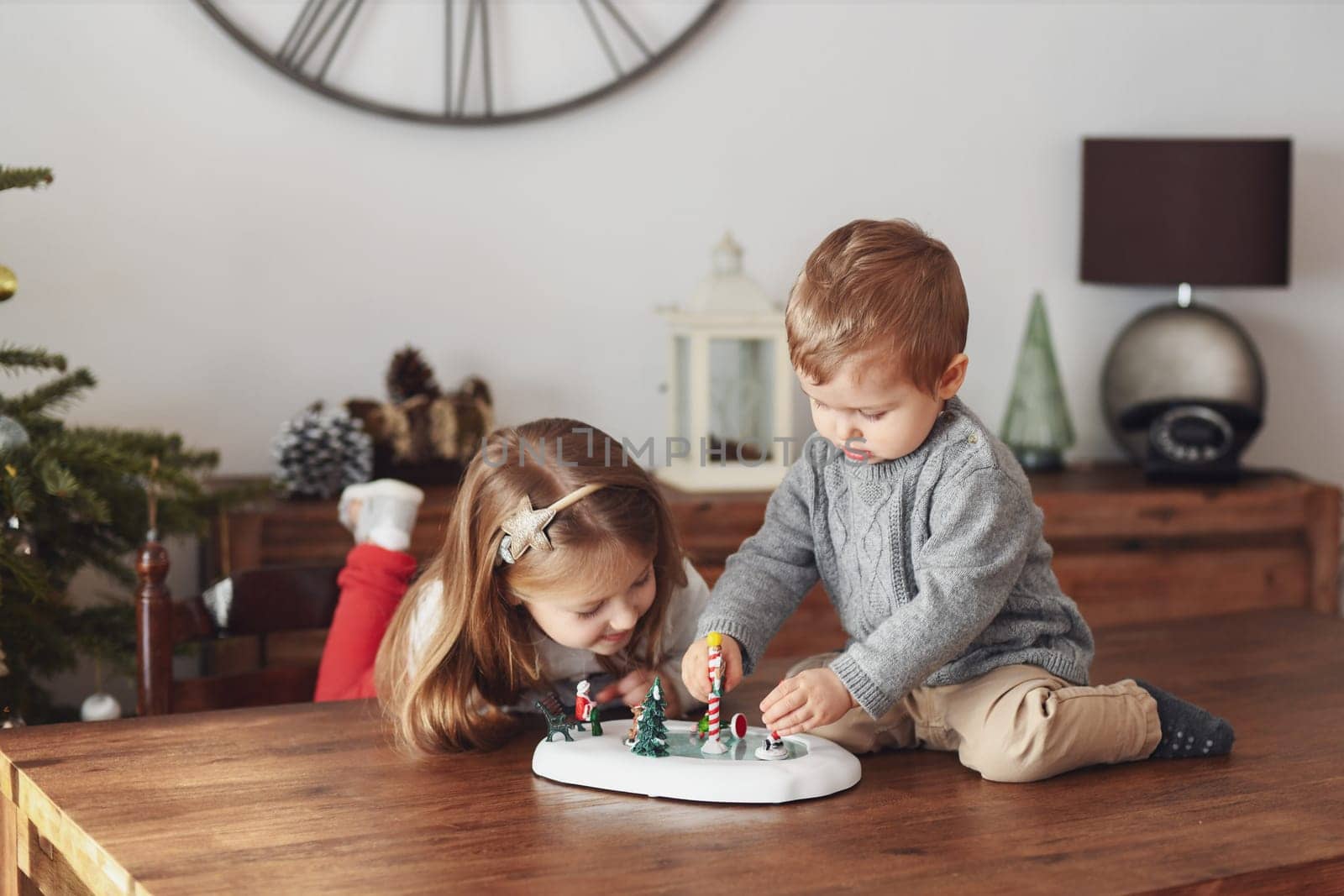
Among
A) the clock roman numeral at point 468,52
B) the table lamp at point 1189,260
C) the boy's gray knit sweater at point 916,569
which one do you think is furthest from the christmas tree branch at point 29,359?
the table lamp at point 1189,260

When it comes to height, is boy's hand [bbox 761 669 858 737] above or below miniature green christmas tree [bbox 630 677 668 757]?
above

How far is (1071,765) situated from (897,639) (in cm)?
20

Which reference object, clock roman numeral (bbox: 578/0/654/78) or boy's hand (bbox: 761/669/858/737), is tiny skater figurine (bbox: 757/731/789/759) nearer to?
boy's hand (bbox: 761/669/858/737)

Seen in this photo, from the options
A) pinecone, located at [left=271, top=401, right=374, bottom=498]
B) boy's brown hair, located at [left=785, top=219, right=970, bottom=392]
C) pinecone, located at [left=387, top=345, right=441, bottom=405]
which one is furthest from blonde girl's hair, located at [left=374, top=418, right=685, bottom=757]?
pinecone, located at [left=387, top=345, right=441, bottom=405]

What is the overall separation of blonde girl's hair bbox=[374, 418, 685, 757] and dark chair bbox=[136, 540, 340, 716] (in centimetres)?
30

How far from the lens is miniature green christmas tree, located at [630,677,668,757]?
1.26 metres

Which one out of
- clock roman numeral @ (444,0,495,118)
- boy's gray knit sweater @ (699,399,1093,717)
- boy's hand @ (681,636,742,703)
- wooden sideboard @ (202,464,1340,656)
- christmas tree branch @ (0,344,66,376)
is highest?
clock roman numeral @ (444,0,495,118)

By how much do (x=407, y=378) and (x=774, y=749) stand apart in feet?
4.32

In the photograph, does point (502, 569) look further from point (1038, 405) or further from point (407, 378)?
point (1038, 405)

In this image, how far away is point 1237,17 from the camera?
9.60 feet

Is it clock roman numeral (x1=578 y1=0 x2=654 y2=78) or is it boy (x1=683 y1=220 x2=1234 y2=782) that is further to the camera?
clock roman numeral (x1=578 y1=0 x2=654 y2=78)

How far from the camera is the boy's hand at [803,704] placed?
123cm

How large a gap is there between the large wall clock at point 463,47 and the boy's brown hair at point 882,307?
137cm

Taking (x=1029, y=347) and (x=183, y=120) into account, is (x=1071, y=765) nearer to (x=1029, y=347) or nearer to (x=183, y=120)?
(x=1029, y=347)
